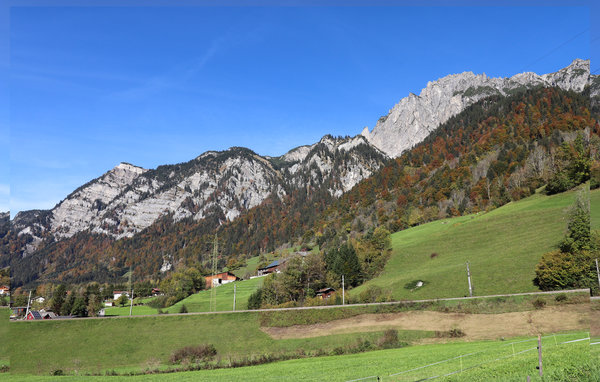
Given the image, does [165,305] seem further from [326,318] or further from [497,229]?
[497,229]

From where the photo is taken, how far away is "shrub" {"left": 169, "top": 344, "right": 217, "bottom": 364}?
37906 millimetres

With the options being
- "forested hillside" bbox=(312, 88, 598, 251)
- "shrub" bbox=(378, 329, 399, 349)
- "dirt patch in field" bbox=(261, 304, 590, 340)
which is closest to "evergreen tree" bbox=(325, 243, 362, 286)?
"dirt patch in field" bbox=(261, 304, 590, 340)

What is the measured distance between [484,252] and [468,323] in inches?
1209

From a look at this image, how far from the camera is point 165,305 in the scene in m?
92.6

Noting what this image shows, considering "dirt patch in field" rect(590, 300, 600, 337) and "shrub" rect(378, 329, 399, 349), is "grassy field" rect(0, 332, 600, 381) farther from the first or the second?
"shrub" rect(378, 329, 399, 349)

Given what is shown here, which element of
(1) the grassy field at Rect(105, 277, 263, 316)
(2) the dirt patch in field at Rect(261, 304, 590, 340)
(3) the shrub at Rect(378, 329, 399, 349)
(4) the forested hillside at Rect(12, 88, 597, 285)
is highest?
(4) the forested hillside at Rect(12, 88, 597, 285)

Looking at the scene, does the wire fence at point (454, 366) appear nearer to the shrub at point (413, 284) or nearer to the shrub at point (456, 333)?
the shrub at point (456, 333)

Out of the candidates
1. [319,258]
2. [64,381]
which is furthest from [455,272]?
[64,381]

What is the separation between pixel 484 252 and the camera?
6481 centimetres

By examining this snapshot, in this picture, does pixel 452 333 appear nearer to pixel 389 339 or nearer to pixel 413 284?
pixel 389 339

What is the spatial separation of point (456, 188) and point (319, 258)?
6551 cm

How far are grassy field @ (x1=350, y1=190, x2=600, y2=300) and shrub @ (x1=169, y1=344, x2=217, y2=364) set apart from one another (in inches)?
1170

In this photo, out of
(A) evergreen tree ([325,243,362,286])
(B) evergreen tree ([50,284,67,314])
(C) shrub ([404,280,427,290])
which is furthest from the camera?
(B) evergreen tree ([50,284,67,314])

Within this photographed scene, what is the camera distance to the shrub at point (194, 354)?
3791 cm
